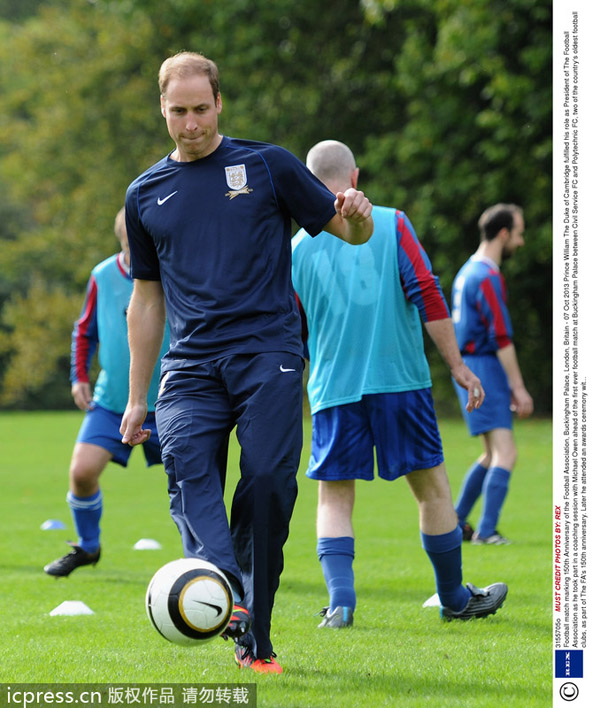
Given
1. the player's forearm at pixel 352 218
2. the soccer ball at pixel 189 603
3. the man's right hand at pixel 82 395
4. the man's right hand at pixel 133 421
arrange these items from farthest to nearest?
the man's right hand at pixel 82 395
the man's right hand at pixel 133 421
the player's forearm at pixel 352 218
the soccer ball at pixel 189 603

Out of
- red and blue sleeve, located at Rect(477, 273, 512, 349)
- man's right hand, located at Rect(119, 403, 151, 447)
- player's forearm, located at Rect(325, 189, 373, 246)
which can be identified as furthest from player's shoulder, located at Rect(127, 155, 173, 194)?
red and blue sleeve, located at Rect(477, 273, 512, 349)

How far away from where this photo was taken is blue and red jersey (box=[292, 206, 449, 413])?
5668mm

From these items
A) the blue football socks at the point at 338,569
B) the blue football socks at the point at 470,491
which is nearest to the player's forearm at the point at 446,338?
the blue football socks at the point at 338,569

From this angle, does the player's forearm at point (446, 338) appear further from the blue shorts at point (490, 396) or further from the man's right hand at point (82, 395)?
the blue shorts at point (490, 396)

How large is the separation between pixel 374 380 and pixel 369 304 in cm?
38

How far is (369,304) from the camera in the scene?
5.73 meters

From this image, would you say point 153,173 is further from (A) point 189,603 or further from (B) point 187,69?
(A) point 189,603

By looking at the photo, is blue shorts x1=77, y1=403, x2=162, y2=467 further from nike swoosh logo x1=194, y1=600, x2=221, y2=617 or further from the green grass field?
nike swoosh logo x1=194, y1=600, x2=221, y2=617

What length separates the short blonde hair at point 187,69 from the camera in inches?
170

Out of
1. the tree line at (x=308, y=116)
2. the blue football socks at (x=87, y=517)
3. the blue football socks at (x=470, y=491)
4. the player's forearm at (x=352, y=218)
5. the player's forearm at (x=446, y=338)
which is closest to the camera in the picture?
the player's forearm at (x=352, y=218)

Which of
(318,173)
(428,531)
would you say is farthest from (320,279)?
(428,531)

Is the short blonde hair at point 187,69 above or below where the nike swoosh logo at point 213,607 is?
above

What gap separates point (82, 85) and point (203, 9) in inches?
310

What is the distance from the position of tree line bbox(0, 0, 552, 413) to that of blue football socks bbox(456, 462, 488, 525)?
511 inches
